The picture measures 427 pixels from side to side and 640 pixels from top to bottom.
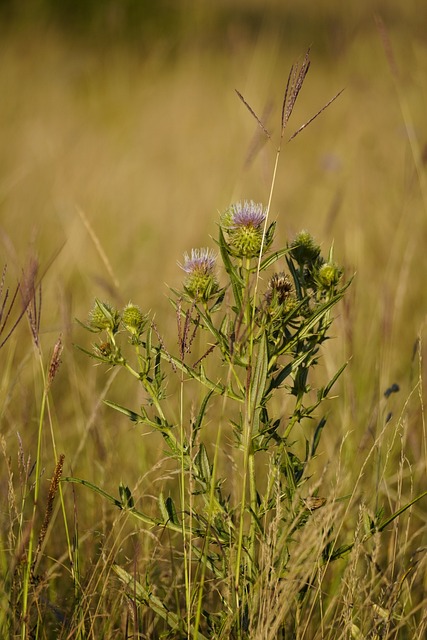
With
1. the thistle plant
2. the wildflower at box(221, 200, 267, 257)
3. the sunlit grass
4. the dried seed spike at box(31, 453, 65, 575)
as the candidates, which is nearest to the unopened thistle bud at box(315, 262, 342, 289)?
the thistle plant

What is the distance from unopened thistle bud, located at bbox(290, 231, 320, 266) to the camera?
120cm

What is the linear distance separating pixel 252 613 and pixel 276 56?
20.7 feet

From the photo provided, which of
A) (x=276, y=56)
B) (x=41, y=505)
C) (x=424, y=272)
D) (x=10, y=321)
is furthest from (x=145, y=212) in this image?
(x=276, y=56)

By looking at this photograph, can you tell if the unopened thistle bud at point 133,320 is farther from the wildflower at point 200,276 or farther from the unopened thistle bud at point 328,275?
the unopened thistle bud at point 328,275

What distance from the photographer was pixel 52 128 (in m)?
4.73

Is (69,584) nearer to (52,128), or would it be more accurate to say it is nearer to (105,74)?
(52,128)

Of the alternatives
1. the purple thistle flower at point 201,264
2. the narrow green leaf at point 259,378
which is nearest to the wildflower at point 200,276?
the purple thistle flower at point 201,264

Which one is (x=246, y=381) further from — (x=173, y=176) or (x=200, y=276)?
(x=173, y=176)

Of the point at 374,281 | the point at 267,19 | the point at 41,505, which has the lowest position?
the point at 41,505

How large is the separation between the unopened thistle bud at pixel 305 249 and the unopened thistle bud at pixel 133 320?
28 cm

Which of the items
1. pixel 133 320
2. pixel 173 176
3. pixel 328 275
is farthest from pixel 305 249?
pixel 173 176

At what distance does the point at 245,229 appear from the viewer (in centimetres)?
111

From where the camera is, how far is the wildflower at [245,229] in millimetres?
1100

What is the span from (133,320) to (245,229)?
24cm
